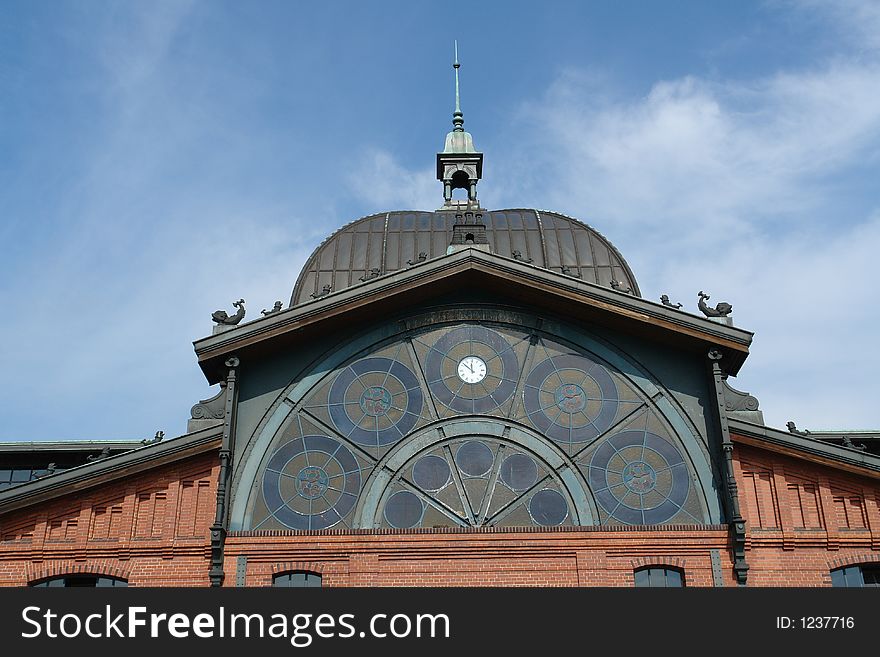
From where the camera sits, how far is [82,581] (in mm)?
21875

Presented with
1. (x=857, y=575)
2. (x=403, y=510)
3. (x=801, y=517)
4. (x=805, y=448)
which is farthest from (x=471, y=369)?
(x=857, y=575)

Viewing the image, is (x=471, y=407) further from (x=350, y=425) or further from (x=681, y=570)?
→ (x=681, y=570)

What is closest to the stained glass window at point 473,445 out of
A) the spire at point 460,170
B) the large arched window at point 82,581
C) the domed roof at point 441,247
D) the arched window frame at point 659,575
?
the arched window frame at point 659,575

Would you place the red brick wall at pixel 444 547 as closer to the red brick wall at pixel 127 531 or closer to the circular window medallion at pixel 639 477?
the red brick wall at pixel 127 531

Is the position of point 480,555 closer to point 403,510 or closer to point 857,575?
point 403,510

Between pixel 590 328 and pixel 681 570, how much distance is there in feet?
17.9

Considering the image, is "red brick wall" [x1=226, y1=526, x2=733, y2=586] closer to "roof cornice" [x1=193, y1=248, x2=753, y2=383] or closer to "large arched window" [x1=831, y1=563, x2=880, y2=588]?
"large arched window" [x1=831, y1=563, x2=880, y2=588]

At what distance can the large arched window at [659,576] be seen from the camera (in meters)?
21.8

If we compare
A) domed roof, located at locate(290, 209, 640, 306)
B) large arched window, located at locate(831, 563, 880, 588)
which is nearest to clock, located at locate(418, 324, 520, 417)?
large arched window, located at locate(831, 563, 880, 588)

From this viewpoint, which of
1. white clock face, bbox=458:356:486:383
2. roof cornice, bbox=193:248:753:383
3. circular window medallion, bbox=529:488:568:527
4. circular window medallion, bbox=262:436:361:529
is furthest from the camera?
white clock face, bbox=458:356:486:383

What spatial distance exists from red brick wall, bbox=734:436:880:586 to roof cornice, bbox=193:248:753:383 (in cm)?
248

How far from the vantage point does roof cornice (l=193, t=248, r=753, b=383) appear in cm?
2314

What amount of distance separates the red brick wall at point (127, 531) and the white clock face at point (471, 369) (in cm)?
536
